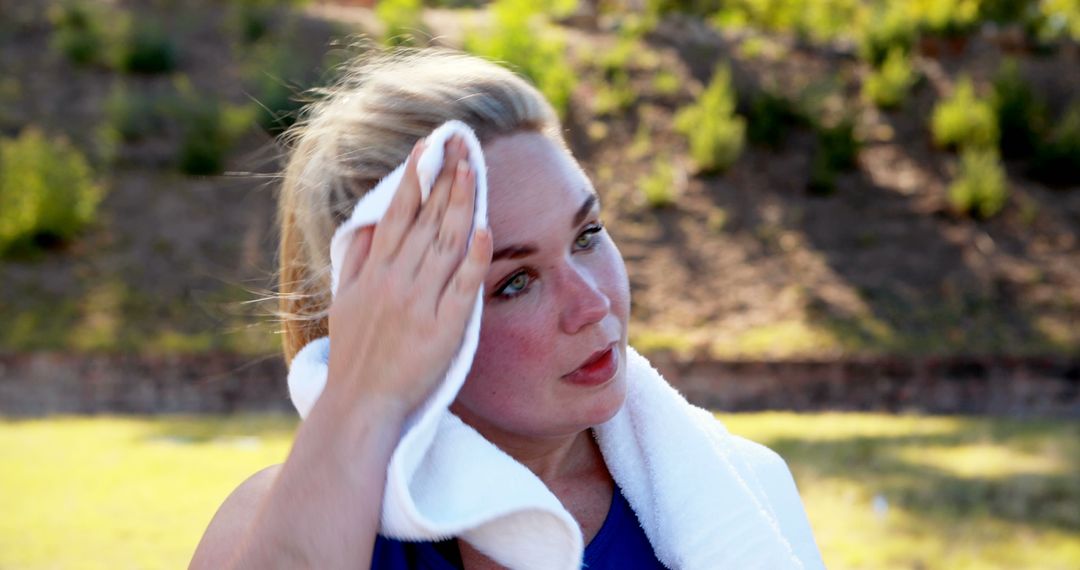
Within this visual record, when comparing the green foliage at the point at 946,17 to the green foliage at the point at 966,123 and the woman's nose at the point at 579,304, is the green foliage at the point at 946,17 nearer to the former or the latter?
the green foliage at the point at 966,123

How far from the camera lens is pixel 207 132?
11.9 meters

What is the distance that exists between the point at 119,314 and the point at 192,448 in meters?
3.35

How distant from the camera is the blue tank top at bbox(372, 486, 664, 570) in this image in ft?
4.99

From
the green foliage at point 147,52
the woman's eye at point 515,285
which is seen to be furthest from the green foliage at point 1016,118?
the woman's eye at point 515,285

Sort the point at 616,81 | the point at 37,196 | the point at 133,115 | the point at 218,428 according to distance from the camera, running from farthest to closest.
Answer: the point at 616,81
the point at 133,115
the point at 37,196
the point at 218,428

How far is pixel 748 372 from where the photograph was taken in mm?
8828

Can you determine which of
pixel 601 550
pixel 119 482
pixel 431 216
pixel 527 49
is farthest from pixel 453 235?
pixel 527 49

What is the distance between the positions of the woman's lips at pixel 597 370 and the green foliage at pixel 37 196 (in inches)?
399

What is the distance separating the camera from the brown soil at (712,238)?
9406mm

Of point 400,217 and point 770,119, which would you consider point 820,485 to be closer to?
point 400,217

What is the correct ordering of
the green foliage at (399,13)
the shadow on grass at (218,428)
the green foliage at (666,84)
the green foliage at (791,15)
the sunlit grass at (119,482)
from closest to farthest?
the sunlit grass at (119,482), the shadow on grass at (218,428), the green foliage at (666,84), the green foliage at (399,13), the green foliage at (791,15)

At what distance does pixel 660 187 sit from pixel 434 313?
380 inches

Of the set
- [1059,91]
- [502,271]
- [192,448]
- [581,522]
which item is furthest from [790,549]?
[1059,91]

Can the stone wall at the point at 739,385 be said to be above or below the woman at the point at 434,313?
below
